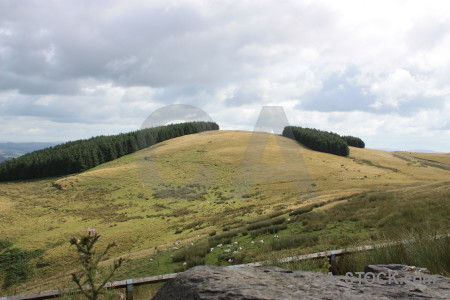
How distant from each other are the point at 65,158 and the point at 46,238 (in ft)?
230

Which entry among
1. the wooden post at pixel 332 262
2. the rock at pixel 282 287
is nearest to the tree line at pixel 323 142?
the wooden post at pixel 332 262

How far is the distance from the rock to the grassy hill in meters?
7.43

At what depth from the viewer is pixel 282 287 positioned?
384 cm

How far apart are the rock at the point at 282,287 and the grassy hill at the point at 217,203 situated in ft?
24.4

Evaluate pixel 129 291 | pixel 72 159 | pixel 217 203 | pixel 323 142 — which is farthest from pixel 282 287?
pixel 323 142

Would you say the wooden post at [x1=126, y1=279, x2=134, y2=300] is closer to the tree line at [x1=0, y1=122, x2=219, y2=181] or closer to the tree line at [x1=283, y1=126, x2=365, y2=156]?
the tree line at [x1=0, y1=122, x2=219, y2=181]

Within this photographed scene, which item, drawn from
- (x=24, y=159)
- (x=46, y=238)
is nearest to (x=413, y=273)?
(x=46, y=238)

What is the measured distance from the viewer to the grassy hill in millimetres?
19312

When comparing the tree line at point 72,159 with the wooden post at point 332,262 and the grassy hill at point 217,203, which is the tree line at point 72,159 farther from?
the wooden post at point 332,262

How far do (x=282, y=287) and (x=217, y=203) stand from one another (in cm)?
5393

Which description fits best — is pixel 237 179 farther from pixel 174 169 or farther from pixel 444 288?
pixel 444 288

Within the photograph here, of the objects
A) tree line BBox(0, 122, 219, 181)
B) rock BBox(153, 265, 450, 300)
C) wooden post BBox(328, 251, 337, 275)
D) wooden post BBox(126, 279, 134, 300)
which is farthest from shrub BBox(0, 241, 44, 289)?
tree line BBox(0, 122, 219, 181)

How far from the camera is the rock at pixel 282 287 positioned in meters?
3.62

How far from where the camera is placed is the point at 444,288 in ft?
13.3
